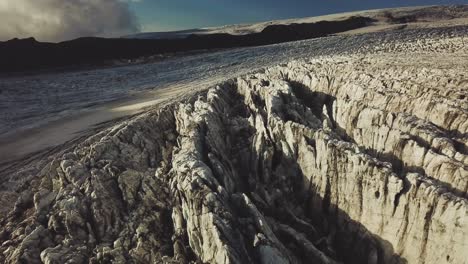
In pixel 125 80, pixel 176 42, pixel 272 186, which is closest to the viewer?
pixel 272 186

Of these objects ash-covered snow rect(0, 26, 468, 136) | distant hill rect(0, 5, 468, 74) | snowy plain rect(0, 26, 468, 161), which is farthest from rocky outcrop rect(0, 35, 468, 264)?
distant hill rect(0, 5, 468, 74)

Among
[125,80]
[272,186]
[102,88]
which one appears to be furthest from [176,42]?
[272,186]

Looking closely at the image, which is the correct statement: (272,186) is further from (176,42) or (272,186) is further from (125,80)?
(176,42)

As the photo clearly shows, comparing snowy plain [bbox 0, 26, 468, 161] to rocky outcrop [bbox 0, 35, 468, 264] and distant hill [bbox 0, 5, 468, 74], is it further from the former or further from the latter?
distant hill [bbox 0, 5, 468, 74]

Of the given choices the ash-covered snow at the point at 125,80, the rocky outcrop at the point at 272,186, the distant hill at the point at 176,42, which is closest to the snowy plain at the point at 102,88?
the ash-covered snow at the point at 125,80

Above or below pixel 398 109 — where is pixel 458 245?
below

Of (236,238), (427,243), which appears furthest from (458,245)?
(236,238)

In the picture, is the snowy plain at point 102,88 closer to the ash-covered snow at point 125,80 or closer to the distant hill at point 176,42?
the ash-covered snow at point 125,80

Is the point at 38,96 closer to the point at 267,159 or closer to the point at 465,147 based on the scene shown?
the point at 267,159
